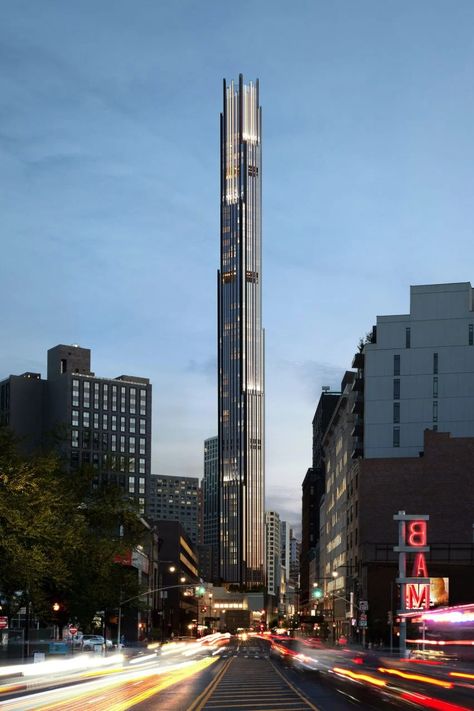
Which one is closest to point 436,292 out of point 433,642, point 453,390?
point 453,390

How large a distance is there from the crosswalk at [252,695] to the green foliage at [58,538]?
13.2 metres

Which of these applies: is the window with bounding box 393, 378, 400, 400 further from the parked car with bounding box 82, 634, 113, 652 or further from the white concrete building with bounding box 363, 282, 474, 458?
the parked car with bounding box 82, 634, 113, 652

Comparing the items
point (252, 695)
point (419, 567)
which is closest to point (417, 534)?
point (419, 567)

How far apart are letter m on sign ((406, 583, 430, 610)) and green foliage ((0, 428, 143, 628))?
120 feet

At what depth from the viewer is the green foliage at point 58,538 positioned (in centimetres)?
5678

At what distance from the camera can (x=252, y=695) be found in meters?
38.0

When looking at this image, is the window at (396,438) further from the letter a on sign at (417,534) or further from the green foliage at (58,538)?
the green foliage at (58,538)

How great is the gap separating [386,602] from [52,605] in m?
60.7

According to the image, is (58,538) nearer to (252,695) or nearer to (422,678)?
(422,678)

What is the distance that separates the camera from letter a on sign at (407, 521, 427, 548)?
403ft

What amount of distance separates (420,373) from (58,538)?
308ft

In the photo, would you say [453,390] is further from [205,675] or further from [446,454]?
[205,675]

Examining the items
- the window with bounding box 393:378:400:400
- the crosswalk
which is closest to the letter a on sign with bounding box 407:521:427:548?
the window with bounding box 393:378:400:400

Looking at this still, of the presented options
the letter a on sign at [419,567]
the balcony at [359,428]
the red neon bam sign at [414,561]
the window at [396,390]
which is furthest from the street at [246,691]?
the balcony at [359,428]
